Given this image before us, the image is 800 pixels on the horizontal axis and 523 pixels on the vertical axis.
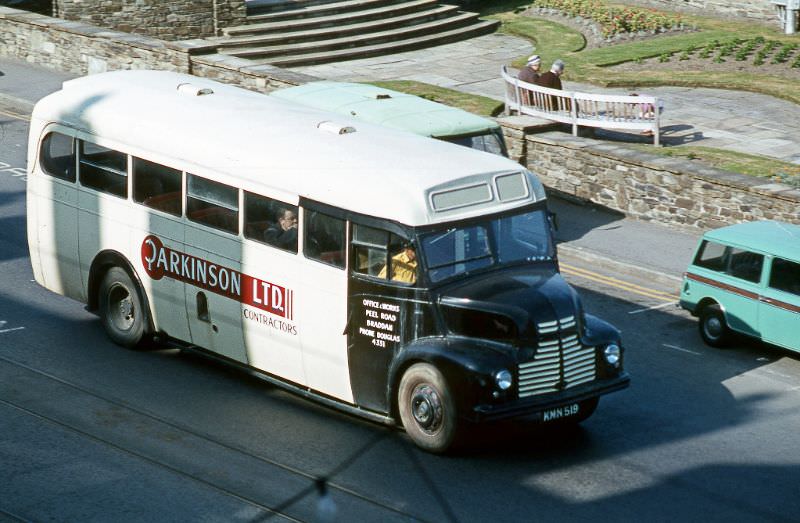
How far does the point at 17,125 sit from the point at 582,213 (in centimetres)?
1056

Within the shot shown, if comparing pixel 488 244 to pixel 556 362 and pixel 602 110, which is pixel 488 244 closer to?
pixel 556 362

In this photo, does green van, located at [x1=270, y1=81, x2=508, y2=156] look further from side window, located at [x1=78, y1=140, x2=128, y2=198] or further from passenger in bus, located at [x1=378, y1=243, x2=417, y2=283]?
passenger in bus, located at [x1=378, y1=243, x2=417, y2=283]

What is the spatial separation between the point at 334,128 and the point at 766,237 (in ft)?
17.9

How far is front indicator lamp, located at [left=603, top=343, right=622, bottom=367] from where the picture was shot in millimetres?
12305

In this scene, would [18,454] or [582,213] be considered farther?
[582,213]

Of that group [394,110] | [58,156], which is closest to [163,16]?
[394,110]

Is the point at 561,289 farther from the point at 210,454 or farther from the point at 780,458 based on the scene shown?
the point at 210,454

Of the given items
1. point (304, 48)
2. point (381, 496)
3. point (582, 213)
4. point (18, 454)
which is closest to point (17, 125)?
point (304, 48)

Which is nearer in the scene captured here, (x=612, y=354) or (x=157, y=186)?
(x=612, y=354)

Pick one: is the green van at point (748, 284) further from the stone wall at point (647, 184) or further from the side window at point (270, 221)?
the side window at point (270, 221)

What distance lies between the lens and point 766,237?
15461 mm

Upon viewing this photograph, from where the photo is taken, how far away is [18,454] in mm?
11789

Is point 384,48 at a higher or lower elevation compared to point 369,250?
lower

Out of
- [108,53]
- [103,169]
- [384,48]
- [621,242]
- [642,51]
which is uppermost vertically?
[103,169]
